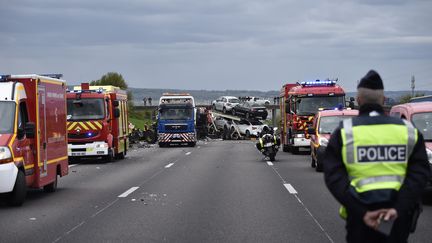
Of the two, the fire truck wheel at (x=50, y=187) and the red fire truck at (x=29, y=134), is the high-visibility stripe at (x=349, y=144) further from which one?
the fire truck wheel at (x=50, y=187)

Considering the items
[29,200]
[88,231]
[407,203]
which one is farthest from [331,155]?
[29,200]

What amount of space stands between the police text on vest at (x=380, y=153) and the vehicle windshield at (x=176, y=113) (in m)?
39.7

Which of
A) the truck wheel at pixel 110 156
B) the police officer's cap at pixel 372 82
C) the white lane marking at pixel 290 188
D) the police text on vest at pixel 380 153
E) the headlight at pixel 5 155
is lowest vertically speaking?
the truck wheel at pixel 110 156

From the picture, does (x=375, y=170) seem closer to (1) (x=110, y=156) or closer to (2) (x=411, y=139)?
(2) (x=411, y=139)

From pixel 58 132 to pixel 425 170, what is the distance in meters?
12.9

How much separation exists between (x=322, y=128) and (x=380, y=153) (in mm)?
18579

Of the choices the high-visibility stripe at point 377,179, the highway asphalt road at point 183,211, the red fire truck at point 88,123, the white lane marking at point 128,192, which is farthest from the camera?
the red fire truck at point 88,123

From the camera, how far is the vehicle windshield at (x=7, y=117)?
45.5ft

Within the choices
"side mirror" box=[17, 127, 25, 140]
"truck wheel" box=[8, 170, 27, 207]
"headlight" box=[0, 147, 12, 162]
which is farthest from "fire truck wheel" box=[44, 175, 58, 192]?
"headlight" box=[0, 147, 12, 162]

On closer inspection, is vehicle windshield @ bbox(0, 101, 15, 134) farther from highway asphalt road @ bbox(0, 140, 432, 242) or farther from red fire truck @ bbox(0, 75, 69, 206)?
highway asphalt road @ bbox(0, 140, 432, 242)

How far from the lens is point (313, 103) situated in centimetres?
3253

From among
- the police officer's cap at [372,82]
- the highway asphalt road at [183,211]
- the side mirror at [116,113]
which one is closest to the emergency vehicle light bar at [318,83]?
the side mirror at [116,113]

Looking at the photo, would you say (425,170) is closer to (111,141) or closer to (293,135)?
(111,141)

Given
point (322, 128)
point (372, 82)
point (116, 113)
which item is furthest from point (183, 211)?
point (116, 113)
